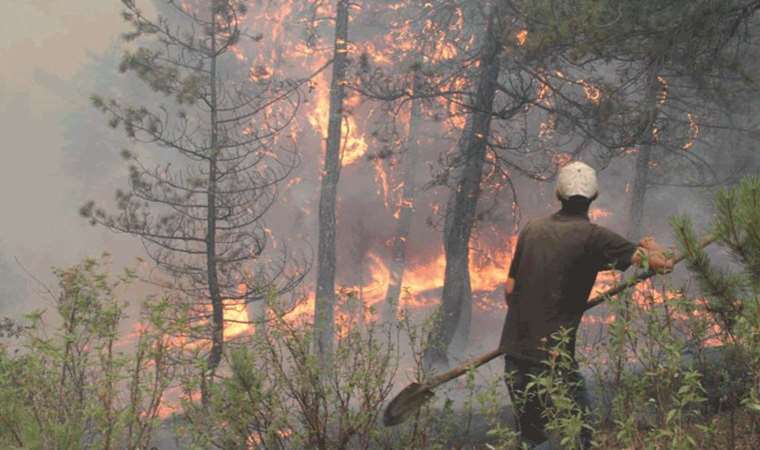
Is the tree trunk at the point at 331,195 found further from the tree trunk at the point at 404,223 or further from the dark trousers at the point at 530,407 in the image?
the dark trousers at the point at 530,407

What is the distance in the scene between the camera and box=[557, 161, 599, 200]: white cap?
12.3 feet

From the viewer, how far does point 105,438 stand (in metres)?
3.36

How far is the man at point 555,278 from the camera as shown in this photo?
12.1 feet

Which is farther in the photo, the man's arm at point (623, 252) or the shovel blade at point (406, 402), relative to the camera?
the shovel blade at point (406, 402)

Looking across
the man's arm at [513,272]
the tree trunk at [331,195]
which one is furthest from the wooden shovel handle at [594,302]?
the tree trunk at [331,195]

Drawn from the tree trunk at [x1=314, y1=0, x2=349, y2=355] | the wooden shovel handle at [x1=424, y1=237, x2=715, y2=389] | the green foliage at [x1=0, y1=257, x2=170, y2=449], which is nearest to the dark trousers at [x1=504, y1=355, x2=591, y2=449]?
the wooden shovel handle at [x1=424, y1=237, x2=715, y2=389]

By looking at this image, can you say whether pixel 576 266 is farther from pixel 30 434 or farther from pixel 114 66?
pixel 114 66

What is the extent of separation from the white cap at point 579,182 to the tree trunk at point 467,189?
8732 mm

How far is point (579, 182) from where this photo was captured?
3.77 metres

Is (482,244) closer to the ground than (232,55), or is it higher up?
closer to the ground

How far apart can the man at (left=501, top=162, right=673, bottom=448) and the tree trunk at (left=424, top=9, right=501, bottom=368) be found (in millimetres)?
8540

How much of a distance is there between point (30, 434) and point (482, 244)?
80.6ft

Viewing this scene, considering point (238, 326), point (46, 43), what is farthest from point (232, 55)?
point (46, 43)

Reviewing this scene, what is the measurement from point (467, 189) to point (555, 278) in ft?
33.9
